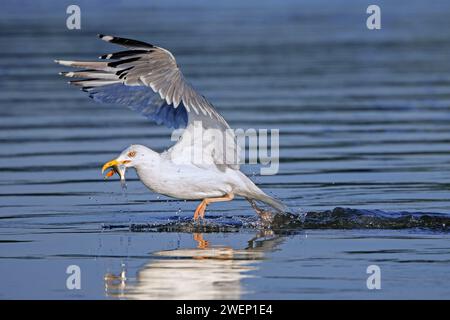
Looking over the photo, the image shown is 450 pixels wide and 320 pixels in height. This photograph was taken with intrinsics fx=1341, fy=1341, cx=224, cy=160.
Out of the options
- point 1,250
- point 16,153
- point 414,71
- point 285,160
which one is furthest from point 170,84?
point 414,71

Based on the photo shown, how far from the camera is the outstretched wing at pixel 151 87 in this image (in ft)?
44.1

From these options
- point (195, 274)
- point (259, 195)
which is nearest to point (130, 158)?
point (259, 195)

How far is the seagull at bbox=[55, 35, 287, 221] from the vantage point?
13.5 metres

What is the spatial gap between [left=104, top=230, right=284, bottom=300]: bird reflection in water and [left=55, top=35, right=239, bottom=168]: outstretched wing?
136cm

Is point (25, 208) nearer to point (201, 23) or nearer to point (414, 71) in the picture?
point (414, 71)

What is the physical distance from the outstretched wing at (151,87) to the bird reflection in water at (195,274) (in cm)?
136

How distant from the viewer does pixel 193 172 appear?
13984mm

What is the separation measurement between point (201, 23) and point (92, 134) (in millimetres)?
24266

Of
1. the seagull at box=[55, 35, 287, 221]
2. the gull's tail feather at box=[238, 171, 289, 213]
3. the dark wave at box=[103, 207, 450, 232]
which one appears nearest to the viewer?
the seagull at box=[55, 35, 287, 221]

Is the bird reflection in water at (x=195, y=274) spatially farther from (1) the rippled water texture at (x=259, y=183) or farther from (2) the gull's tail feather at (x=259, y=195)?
(2) the gull's tail feather at (x=259, y=195)

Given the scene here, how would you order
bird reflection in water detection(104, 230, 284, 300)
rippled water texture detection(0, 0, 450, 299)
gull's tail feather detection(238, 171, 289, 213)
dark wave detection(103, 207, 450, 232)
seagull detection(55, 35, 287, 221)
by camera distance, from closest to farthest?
bird reflection in water detection(104, 230, 284, 300), rippled water texture detection(0, 0, 450, 299), seagull detection(55, 35, 287, 221), dark wave detection(103, 207, 450, 232), gull's tail feather detection(238, 171, 289, 213)

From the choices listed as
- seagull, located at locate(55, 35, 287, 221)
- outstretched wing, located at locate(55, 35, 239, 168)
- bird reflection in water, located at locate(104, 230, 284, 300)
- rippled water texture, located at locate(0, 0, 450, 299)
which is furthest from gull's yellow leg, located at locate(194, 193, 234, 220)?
bird reflection in water, located at locate(104, 230, 284, 300)

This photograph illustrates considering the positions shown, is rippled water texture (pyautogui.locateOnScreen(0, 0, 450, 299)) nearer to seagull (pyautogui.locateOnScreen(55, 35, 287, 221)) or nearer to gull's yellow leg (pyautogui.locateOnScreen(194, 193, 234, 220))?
gull's yellow leg (pyautogui.locateOnScreen(194, 193, 234, 220))
